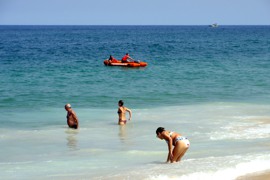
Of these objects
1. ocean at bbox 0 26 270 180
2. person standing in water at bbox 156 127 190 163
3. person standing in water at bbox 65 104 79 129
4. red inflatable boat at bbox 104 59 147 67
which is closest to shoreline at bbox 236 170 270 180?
ocean at bbox 0 26 270 180

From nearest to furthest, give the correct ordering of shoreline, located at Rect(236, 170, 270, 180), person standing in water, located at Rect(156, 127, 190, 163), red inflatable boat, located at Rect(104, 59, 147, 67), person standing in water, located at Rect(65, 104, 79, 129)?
1. shoreline, located at Rect(236, 170, 270, 180)
2. person standing in water, located at Rect(156, 127, 190, 163)
3. person standing in water, located at Rect(65, 104, 79, 129)
4. red inflatable boat, located at Rect(104, 59, 147, 67)

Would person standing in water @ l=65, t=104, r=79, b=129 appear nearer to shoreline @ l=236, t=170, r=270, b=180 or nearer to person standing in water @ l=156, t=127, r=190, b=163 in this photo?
person standing in water @ l=156, t=127, r=190, b=163

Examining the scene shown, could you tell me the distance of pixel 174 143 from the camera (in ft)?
31.8

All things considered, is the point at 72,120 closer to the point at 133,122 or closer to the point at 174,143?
the point at 133,122

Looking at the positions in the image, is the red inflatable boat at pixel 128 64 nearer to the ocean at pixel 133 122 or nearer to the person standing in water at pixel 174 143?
the ocean at pixel 133 122

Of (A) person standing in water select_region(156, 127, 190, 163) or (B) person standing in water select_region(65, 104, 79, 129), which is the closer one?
(A) person standing in water select_region(156, 127, 190, 163)

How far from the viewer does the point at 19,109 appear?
734 inches

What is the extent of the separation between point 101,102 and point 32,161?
9.44 meters

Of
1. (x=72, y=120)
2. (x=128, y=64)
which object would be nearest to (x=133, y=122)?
(x=72, y=120)

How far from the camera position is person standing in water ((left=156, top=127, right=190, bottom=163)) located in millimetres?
9578

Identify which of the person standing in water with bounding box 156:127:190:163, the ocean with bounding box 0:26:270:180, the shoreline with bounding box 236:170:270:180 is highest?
the person standing in water with bounding box 156:127:190:163

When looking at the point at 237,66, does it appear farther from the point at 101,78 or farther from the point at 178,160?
the point at 178,160

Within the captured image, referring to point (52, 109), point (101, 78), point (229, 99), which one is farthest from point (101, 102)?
point (101, 78)

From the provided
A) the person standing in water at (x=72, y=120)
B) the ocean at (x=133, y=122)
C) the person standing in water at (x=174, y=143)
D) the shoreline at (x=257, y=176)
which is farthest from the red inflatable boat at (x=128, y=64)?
the shoreline at (x=257, y=176)
